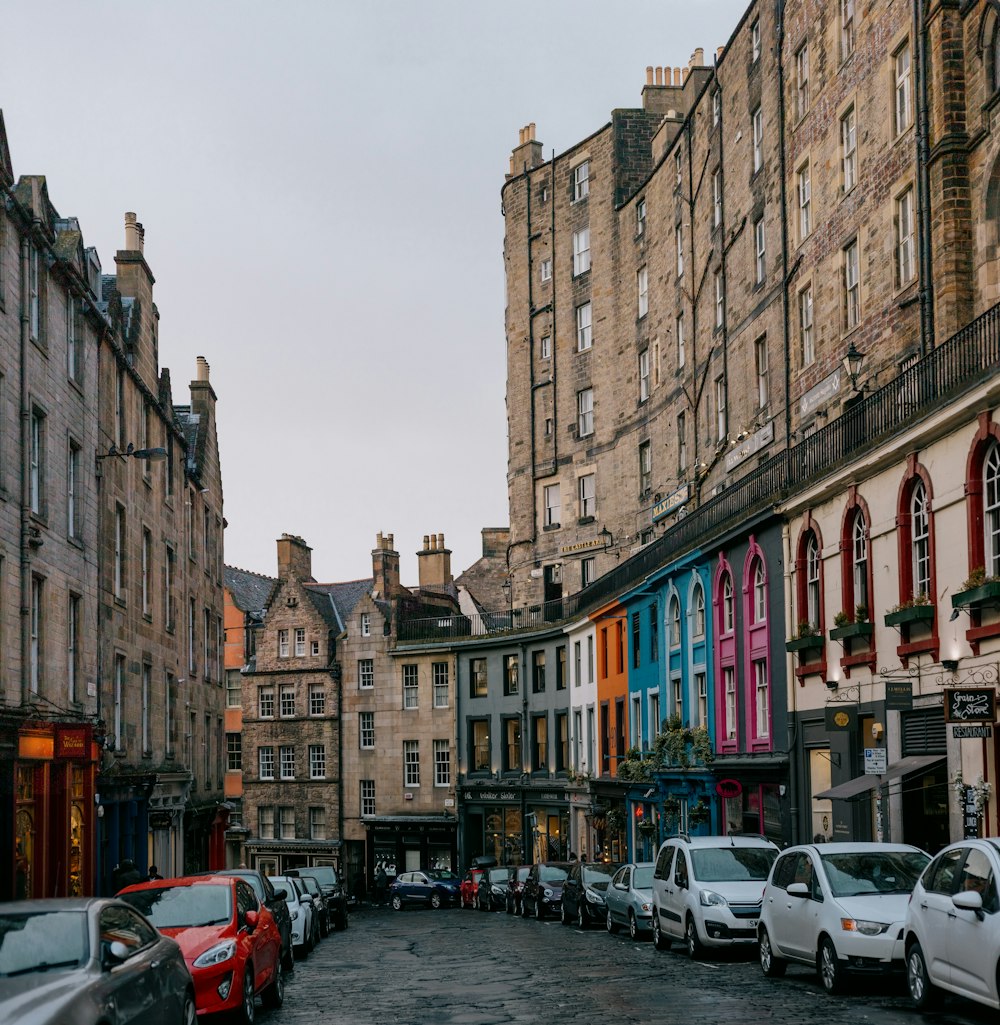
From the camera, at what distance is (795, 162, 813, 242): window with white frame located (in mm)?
36750

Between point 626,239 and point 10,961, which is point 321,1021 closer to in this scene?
point 10,961

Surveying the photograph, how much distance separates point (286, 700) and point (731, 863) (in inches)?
1951

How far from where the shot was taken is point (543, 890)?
128 ft

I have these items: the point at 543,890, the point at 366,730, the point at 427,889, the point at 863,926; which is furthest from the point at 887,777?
the point at 366,730

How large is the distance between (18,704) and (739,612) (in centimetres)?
1727

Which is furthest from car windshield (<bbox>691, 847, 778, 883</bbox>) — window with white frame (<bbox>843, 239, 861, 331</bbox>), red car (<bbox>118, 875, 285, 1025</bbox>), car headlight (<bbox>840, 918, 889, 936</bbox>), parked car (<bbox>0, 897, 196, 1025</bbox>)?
window with white frame (<bbox>843, 239, 861, 331</bbox>)

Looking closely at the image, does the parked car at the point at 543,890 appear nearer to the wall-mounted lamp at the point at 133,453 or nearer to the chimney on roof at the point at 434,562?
the wall-mounted lamp at the point at 133,453

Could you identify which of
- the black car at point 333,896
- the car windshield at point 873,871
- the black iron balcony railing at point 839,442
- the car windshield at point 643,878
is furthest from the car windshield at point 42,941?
the black car at point 333,896

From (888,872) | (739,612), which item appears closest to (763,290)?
(739,612)

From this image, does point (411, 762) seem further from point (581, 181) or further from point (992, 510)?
point (992, 510)

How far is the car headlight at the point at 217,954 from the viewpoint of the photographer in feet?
48.4

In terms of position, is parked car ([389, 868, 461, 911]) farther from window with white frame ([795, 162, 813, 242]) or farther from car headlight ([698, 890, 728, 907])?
car headlight ([698, 890, 728, 907])

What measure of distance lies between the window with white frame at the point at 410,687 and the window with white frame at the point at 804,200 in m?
35.1

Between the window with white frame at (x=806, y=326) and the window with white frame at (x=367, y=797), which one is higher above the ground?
the window with white frame at (x=806, y=326)
